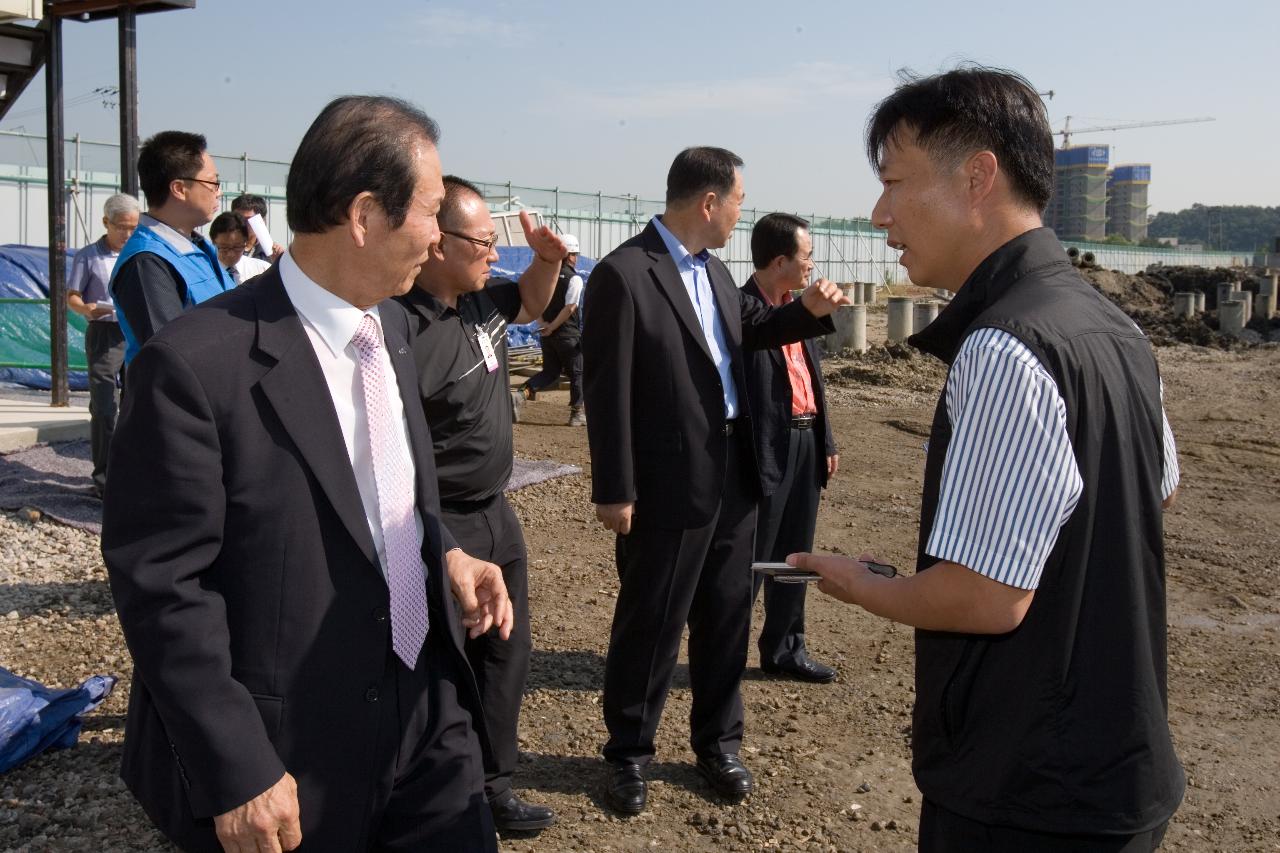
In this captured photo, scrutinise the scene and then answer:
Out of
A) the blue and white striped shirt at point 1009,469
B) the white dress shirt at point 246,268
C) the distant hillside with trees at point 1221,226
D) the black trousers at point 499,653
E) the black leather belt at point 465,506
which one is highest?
the distant hillside with trees at point 1221,226

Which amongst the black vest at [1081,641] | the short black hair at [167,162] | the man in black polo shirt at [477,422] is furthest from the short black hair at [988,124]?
the short black hair at [167,162]

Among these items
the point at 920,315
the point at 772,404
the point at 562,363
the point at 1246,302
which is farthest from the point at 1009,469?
the point at 1246,302

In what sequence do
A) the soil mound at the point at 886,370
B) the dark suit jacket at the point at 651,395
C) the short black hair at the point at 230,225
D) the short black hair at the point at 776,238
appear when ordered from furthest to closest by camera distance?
the soil mound at the point at 886,370
the short black hair at the point at 230,225
the short black hair at the point at 776,238
the dark suit jacket at the point at 651,395

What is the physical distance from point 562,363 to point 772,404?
308 inches

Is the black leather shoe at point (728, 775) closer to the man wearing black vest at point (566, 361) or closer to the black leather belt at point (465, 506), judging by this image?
the black leather belt at point (465, 506)

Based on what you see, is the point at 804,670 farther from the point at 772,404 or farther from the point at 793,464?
the point at 772,404

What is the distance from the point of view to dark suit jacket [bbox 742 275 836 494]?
430cm

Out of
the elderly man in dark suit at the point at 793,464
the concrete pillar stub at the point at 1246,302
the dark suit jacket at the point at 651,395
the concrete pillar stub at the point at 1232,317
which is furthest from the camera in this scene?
the concrete pillar stub at the point at 1246,302

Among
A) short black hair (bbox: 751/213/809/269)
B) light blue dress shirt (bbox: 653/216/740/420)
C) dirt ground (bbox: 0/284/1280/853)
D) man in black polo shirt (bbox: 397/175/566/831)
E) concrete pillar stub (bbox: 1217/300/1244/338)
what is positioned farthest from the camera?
concrete pillar stub (bbox: 1217/300/1244/338)

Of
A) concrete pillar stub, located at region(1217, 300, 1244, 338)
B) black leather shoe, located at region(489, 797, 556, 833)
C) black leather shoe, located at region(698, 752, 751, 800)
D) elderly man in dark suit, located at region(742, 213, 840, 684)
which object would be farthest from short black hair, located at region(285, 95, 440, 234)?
concrete pillar stub, located at region(1217, 300, 1244, 338)

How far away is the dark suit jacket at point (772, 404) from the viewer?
4305 mm

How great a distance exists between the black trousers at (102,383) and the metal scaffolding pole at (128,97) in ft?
3.98

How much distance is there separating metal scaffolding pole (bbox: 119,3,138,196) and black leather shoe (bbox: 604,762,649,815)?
6309 mm

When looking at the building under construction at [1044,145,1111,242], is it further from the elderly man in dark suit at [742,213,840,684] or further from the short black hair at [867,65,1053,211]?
the short black hair at [867,65,1053,211]
